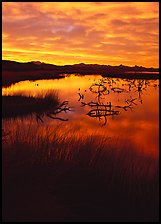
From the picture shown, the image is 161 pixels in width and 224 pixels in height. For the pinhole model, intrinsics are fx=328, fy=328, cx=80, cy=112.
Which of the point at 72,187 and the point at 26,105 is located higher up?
the point at 26,105

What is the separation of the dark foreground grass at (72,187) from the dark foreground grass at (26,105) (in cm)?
687

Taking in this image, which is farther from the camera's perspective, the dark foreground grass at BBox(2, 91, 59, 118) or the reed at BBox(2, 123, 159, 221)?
the dark foreground grass at BBox(2, 91, 59, 118)

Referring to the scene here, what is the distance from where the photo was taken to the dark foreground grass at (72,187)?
5738mm

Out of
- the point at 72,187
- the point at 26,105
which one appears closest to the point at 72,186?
the point at 72,187

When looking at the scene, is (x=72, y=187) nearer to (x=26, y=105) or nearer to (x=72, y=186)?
(x=72, y=186)

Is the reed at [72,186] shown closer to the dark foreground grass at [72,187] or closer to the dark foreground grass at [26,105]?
the dark foreground grass at [72,187]

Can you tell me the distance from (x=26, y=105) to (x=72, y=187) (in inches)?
428

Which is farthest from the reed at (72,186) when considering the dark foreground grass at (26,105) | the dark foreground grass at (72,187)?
the dark foreground grass at (26,105)

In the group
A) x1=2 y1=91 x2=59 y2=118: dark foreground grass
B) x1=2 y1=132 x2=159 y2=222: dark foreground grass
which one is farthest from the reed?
x1=2 y1=91 x2=59 y2=118: dark foreground grass

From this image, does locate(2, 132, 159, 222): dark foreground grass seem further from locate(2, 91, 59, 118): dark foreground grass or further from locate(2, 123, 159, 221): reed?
locate(2, 91, 59, 118): dark foreground grass

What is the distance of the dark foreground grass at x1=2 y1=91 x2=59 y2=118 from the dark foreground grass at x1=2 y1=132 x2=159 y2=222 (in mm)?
6869

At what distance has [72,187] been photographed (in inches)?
258

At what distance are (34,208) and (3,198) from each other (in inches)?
24.5

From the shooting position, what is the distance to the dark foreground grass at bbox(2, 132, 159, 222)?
5.74 meters
